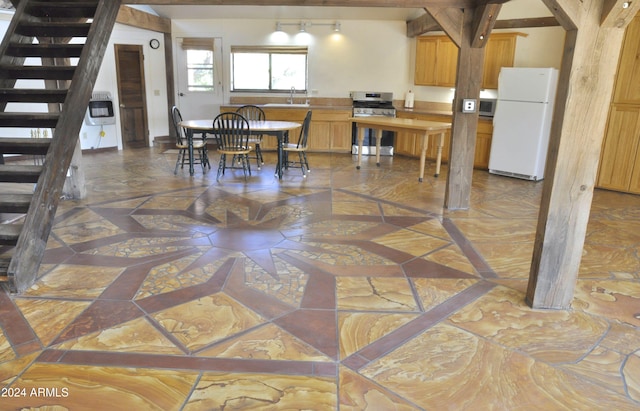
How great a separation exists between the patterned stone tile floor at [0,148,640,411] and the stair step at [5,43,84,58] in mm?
1494

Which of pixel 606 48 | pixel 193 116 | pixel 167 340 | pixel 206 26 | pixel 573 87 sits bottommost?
pixel 167 340

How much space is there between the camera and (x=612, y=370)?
2.23m

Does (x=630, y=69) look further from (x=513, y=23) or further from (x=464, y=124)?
(x=464, y=124)

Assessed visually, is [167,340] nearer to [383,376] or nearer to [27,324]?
[27,324]

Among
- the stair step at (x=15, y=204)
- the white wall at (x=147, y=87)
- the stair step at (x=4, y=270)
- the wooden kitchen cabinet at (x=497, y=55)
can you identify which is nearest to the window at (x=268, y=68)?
the white wall at (x=147, y=87)

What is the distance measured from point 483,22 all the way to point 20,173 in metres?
4.01

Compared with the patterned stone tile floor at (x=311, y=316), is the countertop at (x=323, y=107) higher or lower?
higher

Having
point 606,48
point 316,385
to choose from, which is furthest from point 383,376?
point 606,48

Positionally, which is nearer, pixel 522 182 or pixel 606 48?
pixel 606 48

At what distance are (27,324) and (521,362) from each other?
264cm

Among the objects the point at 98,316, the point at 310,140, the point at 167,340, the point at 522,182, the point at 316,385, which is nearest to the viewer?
the point at 316,385

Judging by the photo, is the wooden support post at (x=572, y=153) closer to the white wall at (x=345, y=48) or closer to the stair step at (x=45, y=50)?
the stair step at (x=45, y=50)

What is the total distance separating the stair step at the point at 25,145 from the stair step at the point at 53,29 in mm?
1062

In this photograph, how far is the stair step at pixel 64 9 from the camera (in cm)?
389
